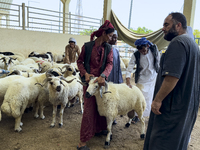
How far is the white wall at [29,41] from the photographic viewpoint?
8.68 metres

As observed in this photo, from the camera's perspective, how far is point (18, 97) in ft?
11.0

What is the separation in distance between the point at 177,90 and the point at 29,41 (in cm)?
930

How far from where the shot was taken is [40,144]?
119 inches

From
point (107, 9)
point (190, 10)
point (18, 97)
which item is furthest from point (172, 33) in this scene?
point (107, 9)

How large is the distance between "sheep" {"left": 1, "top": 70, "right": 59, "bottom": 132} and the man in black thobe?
8.79 feet

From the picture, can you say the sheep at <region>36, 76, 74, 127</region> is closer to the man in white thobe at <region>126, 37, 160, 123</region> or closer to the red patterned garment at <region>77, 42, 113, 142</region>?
the red patterned garment at <region>77, 42, 113, 142</region>

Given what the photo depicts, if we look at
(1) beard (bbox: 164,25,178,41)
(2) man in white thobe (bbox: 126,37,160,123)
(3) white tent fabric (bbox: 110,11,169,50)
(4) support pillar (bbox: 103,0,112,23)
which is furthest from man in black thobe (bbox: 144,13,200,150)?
(4) support pillar (bbox: 103,0,112,23)

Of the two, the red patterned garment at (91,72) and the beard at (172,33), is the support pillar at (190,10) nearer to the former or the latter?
the red patterned garment at (91,72)

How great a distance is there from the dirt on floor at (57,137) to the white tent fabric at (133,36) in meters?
4.77

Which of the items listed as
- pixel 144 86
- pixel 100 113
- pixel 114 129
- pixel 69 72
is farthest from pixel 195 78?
pixel 69 72

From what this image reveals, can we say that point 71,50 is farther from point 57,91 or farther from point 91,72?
point 91,72

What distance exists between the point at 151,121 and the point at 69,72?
3212mm

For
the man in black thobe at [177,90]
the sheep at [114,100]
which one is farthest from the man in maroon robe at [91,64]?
the man in black thobe at [177,90]

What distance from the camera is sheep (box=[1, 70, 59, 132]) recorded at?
3234 mm
